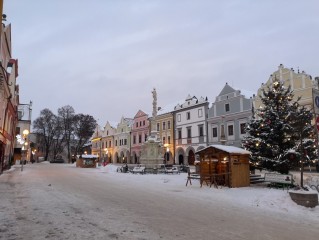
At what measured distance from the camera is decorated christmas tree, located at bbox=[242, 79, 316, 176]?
16719 mm

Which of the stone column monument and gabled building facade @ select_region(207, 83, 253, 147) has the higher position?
gabled building facade @ select_region(207, 83, 253, 147)

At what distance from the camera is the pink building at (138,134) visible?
6383 centimetres

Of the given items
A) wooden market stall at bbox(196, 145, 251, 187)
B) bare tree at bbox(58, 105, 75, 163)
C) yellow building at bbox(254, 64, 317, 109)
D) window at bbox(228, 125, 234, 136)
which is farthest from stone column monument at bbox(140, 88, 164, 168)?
bare tree at bbox(58, 105, 75, 163)

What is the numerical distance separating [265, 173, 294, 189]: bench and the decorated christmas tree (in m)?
0.87

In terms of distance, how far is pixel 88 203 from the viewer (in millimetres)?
10773

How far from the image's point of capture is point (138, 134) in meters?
66.4

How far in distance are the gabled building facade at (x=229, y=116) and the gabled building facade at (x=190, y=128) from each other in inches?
66.1

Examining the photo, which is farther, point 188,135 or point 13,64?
point 188,135

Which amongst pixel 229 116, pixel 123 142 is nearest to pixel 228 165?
pixel 229 116

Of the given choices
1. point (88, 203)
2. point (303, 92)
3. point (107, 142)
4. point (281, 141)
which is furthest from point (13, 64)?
point (107, 142)

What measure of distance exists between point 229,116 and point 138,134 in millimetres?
27860

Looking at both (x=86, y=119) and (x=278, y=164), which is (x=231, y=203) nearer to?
(x=278, y=164)

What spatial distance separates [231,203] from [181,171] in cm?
2050

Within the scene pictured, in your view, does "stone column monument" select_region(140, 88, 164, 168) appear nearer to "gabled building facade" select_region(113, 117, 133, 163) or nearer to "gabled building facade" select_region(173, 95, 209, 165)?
"gabled building facade" select_region(173, 95, 209, 165)
